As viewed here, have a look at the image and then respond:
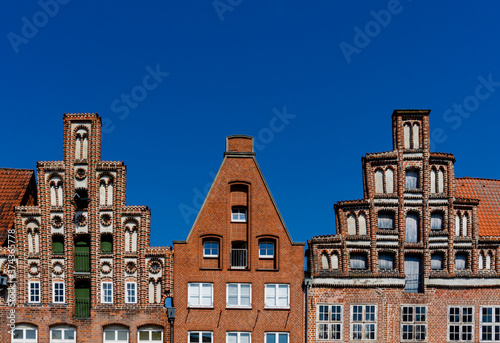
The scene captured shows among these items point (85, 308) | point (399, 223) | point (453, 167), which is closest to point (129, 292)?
point (85, 308)

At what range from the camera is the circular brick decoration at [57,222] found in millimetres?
29859

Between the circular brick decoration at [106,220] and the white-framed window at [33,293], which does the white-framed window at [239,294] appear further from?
the white-framed window at [33,293]

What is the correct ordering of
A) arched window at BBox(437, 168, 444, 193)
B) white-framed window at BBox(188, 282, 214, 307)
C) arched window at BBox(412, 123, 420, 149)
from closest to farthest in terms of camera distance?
white-framed window at BBox(188, 282, 214, 307), arched window at BBox(437, 168, 444, 193), arched window at BBox(412, 123, 420, 149)

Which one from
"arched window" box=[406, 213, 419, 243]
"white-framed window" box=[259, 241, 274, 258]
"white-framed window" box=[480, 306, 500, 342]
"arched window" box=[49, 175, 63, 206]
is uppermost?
"arched window" box=[49, 175, 63, 206]

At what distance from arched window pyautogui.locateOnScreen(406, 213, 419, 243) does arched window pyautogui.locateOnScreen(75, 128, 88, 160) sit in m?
18.4

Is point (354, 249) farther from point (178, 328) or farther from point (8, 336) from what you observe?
point (8, 336)

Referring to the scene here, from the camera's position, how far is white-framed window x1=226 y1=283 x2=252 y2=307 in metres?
29.3

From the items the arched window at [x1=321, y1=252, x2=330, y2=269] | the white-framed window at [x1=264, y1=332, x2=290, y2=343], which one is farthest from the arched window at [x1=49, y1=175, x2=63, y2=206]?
the arched window at [x1=321, y1=252, x2=330, y2=269]

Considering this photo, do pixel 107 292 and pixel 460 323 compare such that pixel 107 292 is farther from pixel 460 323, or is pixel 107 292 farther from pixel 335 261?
pixel 460 323

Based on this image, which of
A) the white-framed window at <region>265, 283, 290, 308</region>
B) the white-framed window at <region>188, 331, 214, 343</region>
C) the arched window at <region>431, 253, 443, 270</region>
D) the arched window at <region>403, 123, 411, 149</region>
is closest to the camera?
the white-framed window at <region>188, 331, 214, 343</region>

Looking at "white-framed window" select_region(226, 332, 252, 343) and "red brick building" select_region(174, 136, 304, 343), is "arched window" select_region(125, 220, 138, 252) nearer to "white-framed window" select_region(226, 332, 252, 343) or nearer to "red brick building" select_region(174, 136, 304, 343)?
"red brick building" select_region(174, 136, 304, 343)

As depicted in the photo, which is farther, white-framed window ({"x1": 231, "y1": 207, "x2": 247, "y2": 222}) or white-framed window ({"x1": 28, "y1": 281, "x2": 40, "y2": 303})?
white-framed window ({"x1": 231, "y1": 207, "x2": 247, "y2": 222})

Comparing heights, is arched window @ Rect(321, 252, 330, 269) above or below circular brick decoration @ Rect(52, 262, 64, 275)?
above

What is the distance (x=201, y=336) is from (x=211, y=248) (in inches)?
185
